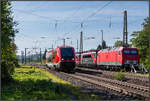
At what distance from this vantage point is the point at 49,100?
10.1 metres

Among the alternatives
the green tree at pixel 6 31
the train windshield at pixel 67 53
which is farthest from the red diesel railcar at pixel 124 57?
the green tree at pixel 6 31

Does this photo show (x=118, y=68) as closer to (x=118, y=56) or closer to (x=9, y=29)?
(x=118, y=56)

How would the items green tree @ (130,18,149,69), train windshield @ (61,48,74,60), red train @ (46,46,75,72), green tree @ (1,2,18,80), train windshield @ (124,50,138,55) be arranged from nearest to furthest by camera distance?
green tree @ (1,2,18,80) < red train @ (46,46,75,72) < train windshield @ (61,48,74,60) < train windshield @ (124,50,138,55) < green tree @ (130,18,149,69)

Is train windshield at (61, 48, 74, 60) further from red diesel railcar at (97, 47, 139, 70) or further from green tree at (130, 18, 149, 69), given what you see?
green tree at (130, 18, 149, 69)

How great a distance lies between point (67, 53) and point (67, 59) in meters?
0.77

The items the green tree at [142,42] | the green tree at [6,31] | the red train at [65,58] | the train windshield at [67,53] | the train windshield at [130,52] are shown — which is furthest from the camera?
the green tree at [142,42]

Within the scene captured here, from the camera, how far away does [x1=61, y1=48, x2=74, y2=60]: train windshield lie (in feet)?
100

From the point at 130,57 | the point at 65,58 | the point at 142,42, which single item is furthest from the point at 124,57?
the point at 142,42

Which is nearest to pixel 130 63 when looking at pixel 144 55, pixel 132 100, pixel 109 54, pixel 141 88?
pixel 109 54

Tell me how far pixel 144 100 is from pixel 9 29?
8.91 metres

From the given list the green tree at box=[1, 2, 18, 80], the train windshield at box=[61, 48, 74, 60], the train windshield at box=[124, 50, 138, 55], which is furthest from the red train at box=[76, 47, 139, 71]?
the green tree at box=[1, 2, 18, 80]

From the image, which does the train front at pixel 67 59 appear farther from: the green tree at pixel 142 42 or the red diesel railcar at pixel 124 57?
the green tree at pixel 142 42

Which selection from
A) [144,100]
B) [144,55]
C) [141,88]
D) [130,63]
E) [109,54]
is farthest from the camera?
[144,55]

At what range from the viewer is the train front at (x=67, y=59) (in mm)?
30391
